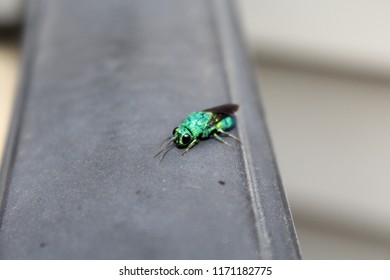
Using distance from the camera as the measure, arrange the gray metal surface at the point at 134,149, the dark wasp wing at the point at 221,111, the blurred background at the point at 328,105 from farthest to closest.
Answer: the blurred background at the point at 328,105, the dark wasp wing at the point at 221,111, the gray metal surface at the point at 134,149

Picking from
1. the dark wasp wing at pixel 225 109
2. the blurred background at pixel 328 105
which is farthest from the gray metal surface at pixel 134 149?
the blurred background at pixel 328 105

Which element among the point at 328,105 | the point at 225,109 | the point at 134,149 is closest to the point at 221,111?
the point at 225,109

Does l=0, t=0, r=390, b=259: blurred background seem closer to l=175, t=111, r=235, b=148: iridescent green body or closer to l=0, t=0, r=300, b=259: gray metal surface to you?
l=0, t=0, r=300, b=259: gray metal surface

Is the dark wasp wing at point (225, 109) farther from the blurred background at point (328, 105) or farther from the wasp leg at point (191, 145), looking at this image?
the blurred background at point (328, 105)

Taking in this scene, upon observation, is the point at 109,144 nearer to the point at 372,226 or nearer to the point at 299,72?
the point at 299,72

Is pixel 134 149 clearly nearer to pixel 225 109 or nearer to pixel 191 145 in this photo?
pixel 191 145

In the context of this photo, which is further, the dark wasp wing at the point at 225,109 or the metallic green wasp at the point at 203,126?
the dark wasp wing at the point at 225,109

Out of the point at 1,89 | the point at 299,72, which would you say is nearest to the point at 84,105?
the point at 1,89

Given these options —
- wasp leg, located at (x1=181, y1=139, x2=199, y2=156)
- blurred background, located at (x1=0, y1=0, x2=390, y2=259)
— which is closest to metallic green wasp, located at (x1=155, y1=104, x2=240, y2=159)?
wasp leg, located at (x1=181, y1=139, x2=199, y2=156)
